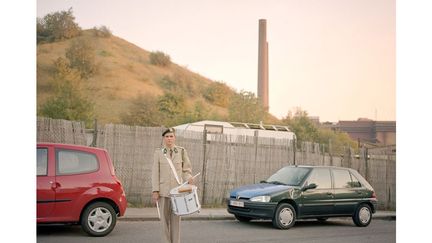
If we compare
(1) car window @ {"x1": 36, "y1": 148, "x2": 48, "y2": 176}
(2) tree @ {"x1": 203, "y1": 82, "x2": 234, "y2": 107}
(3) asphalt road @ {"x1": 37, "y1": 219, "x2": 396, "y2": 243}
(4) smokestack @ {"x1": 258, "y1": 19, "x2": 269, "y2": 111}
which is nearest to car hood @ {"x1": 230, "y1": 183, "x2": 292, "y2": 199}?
(3) asphalt road @ {"x1": 37, "y1": 219, "x2": 396, "y2": 243}

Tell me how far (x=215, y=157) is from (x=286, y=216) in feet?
14.4

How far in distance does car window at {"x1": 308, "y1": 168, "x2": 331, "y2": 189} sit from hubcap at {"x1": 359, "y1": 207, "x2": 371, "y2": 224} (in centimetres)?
102

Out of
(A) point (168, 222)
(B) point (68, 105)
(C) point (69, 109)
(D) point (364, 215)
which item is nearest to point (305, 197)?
(D) point (364, 215)

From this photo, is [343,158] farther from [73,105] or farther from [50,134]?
[73,105]

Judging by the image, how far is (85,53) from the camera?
70312 mm

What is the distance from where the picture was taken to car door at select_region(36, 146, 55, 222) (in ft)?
29.7

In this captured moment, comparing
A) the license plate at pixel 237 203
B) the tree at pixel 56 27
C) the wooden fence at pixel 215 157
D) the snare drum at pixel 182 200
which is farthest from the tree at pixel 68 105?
the snare drum at pixel 182 200

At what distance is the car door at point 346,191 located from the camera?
12.6 meters

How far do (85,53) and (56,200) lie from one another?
62968 mm

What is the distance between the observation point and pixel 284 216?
1176cm

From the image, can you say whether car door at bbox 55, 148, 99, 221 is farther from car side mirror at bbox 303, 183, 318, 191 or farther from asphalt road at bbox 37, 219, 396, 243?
car side mirror at bbox 303, 183, 318, 191

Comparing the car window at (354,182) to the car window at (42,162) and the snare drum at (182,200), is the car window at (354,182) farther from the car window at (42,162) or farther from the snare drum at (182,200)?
the car window at (42,162)

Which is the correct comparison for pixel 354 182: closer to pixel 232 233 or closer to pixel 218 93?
pixel 232 233
